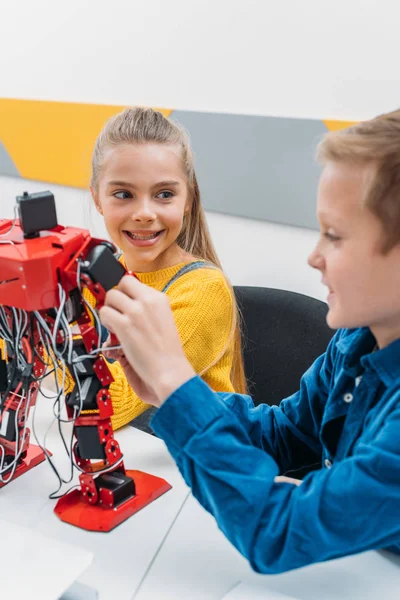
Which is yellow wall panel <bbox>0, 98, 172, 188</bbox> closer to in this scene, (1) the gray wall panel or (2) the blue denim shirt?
(1) the gray wall panel

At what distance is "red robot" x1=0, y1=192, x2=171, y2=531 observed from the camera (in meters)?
0.77

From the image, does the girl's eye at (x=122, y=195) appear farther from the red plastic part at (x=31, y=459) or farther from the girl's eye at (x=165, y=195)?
the red plastic part at (x=31, y=459)

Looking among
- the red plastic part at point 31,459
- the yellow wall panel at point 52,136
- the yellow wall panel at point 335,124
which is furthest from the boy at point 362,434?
the yellow wall panel at point 52,136

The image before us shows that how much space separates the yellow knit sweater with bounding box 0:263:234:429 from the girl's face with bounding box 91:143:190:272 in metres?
0.10

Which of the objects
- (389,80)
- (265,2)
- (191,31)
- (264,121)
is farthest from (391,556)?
(191,31)

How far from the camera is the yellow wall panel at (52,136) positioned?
2160mm

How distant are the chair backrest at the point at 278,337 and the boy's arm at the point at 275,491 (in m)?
0.62

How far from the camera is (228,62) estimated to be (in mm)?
1789

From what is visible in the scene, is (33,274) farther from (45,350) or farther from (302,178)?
(302,178)

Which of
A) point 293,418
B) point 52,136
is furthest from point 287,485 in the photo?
point 52,136

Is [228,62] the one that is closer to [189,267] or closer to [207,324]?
[189,267]

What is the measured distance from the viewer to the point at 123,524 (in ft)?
2.79

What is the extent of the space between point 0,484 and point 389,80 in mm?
1259

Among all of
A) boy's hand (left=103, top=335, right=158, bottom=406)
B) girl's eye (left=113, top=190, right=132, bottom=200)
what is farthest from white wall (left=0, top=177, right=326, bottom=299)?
boy's hand (left=103, top=335, right=158, bottom=406)
